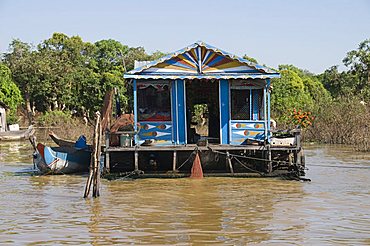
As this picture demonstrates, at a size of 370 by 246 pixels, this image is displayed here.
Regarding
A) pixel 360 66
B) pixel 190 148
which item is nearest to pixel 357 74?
pixel 360 66

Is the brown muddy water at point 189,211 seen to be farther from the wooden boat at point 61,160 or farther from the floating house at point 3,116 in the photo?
the floating house at point 3,116

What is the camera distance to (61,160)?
16.6m

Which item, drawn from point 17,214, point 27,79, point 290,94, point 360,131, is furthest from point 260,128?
point 27,79

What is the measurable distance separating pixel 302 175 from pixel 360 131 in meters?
10.9

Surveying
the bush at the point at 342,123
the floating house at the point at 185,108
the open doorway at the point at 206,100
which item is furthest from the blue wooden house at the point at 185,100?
the bush at the point at 342,123

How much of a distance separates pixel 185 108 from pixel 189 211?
5.15 m

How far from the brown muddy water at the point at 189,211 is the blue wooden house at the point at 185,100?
1282 millimetres

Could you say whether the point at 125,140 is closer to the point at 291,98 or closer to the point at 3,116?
the point at 291,98

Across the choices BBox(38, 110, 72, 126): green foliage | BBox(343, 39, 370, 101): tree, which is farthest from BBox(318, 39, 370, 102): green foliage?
BBox(38, 110, 72, 126): green foliage

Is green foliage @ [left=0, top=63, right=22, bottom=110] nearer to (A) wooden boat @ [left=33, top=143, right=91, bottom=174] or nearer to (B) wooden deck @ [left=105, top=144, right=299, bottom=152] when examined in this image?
(A) wooden boat @ [left=33, top=143, right=91, bottom=174]

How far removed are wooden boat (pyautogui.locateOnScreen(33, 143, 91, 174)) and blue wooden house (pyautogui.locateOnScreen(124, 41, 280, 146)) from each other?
7.75 feet

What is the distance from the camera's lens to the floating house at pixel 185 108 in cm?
1532

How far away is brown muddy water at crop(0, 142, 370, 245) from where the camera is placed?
28.5 ft

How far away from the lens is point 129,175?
14945 millimetres
